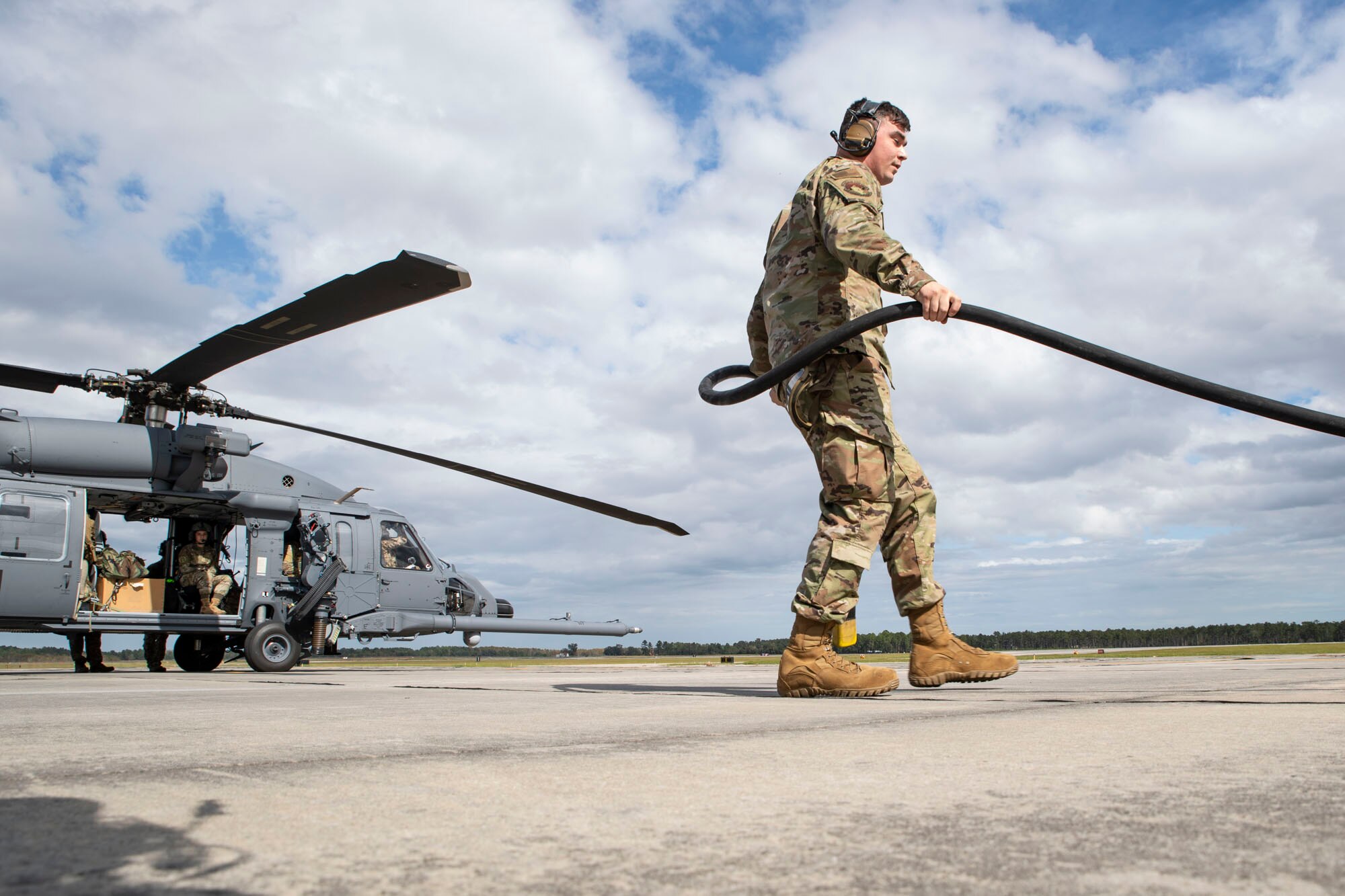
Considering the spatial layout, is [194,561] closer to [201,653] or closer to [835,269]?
[201,653]

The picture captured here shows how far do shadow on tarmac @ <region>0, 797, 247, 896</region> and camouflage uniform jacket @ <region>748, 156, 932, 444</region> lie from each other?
290 centimetres

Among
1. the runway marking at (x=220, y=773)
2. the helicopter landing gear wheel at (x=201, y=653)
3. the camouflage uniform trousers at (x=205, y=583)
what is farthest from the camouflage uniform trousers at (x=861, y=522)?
the helicopter landing gear wheel at (x=201, y=653)

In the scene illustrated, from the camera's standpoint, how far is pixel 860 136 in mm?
4105

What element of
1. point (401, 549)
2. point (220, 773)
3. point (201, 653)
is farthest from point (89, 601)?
point (220, 773)

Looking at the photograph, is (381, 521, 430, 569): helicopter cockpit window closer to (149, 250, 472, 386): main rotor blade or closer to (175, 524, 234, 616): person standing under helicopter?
(175, 524, 234, 616): person standing under helicopter

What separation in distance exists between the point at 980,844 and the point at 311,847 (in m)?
0.66

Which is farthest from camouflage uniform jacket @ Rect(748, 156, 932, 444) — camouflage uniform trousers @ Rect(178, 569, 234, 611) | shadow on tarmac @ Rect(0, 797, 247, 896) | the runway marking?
camouflage uniform trousers @ Rect(178, 569, 234, 611)

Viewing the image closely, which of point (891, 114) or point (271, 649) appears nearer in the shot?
point (891, 114)

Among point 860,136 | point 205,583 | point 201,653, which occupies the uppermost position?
point 860,136

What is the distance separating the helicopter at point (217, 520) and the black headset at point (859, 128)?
3090 mm

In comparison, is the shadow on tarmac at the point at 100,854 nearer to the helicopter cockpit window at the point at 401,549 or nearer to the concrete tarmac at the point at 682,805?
the concrete tarmac at the point at 682,805

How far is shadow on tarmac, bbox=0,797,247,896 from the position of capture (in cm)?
80

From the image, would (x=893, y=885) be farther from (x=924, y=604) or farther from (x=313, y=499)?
(x=313, y=499)

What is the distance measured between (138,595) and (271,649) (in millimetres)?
2780
